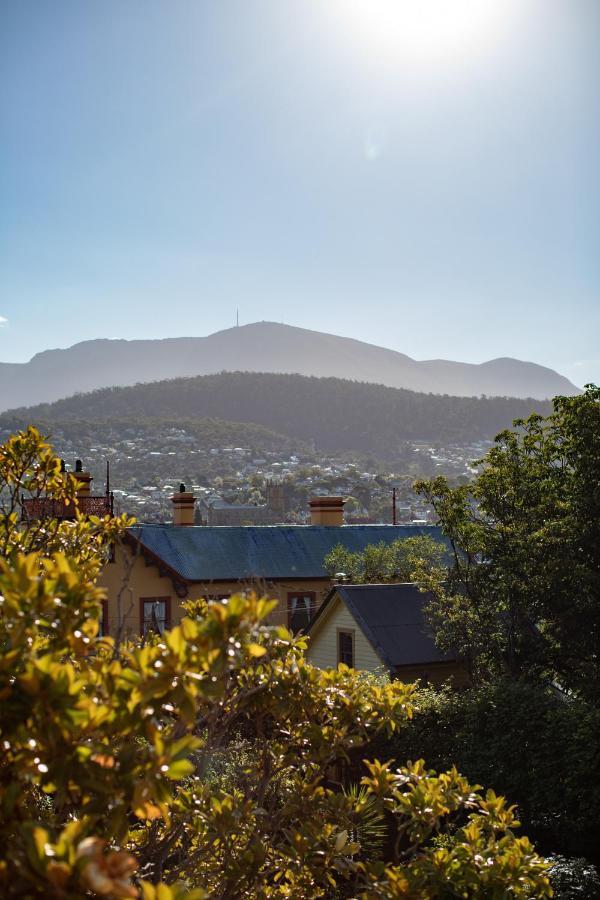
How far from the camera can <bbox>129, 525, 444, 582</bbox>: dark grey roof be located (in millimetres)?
28141

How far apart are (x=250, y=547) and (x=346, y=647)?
28.7 ft

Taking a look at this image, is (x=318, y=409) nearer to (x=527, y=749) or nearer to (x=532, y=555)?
(x=532, y=555)

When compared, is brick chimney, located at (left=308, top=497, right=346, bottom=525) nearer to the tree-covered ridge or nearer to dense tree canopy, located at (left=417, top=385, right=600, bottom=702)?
dense tree canopy, located at (left=417, top=385, right=600, bottom=702)

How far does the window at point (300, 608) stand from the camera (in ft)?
95.2

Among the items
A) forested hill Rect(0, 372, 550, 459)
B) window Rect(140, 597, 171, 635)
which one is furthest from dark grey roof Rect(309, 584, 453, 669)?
forested hill Rect(0, 372, 550, 459)

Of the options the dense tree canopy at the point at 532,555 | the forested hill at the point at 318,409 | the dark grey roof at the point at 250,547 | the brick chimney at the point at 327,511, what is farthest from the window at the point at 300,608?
the forested hill at the point at 318,409

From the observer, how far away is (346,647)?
2228 centimetres

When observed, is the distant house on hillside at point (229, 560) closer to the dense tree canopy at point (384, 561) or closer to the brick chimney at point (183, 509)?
the brick chimney at point (183, 509)

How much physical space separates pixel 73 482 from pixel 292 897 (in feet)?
11.6

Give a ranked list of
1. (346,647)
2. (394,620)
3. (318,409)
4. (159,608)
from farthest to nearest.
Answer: (318,409) → (159,608) → (346,647) → (394,620)

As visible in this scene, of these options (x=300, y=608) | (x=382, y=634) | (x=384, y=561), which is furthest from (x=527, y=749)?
(x=300, y=608)

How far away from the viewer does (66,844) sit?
249 cm

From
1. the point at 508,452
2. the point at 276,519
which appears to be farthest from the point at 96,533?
the point at 276,519

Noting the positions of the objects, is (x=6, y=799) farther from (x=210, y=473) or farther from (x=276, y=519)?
(x=210, y=473)
